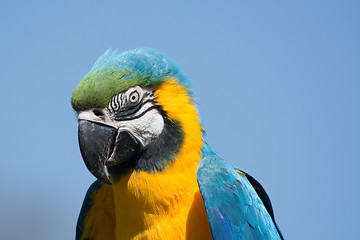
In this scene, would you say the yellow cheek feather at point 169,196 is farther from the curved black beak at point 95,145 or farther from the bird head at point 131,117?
the curved black beak at point 95,145

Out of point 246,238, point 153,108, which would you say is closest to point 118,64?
point 153,108

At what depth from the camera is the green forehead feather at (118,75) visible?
3254 millimetres

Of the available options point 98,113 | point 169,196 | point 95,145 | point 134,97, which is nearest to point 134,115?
point 134,97

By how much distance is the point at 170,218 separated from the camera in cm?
333

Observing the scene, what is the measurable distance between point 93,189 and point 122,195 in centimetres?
75

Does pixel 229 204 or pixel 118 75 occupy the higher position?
pixel 118 75

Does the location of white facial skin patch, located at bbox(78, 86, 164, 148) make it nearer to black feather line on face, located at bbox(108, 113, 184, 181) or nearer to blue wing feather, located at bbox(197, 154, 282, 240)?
black feather line on face, located at bbox(108, 113, 184, 181)

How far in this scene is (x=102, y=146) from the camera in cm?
323

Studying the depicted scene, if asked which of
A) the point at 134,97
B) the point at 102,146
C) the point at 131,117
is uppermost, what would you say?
the point at 134,97

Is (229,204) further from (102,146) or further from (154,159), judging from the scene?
(102,146)

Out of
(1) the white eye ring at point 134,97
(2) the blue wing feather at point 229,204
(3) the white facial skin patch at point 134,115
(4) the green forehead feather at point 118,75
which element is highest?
(4) the green forehead feather at point 118,75

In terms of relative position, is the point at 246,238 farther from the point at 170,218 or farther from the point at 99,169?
the point at 99,169

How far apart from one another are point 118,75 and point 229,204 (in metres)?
1.28

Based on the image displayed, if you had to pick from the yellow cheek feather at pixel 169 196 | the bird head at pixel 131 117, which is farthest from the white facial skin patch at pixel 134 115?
the yellow cheek feather at pixel 169 196
